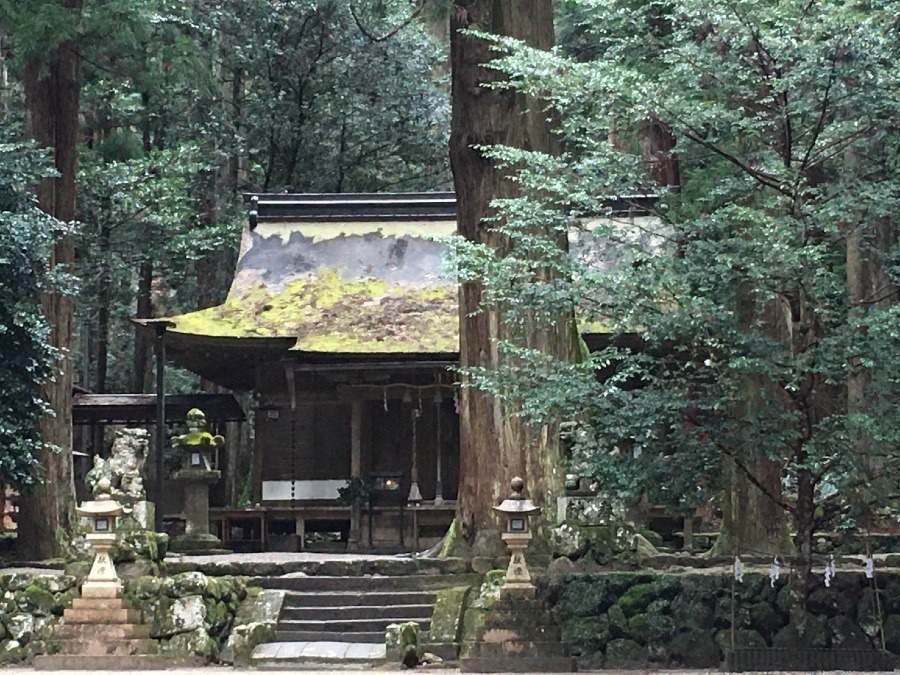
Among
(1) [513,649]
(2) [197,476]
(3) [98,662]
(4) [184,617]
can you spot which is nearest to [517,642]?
(1) [513,649]

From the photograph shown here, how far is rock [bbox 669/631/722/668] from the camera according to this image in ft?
37.5

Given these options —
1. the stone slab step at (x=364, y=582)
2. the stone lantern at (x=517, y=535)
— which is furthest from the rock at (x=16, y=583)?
the stone lantern at (x=517, y=535)

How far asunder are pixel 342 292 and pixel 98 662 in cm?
1131

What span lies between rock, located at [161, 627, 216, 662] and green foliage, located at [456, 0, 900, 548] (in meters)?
3.34

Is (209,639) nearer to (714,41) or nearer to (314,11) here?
(714,41)

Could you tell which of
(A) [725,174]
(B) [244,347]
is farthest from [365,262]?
(A) [725,174]

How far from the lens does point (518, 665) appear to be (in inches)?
427

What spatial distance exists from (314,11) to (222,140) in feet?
11.4

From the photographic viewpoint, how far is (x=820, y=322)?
10.5 metres

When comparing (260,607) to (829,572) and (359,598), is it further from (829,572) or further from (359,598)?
(829,572)

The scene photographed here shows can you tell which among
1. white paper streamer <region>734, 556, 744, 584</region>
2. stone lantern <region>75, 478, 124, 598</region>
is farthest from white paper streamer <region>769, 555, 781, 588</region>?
stone lantern <region>75, 478, 124, 598</region>

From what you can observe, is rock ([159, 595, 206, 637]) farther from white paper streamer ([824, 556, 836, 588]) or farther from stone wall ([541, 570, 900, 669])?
white paper streamer ([824, 556, 836, 588])

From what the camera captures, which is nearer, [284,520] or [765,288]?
[765,288]

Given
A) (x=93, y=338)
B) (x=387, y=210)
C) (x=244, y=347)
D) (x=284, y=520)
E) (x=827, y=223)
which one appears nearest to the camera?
(x=827, y=223)
